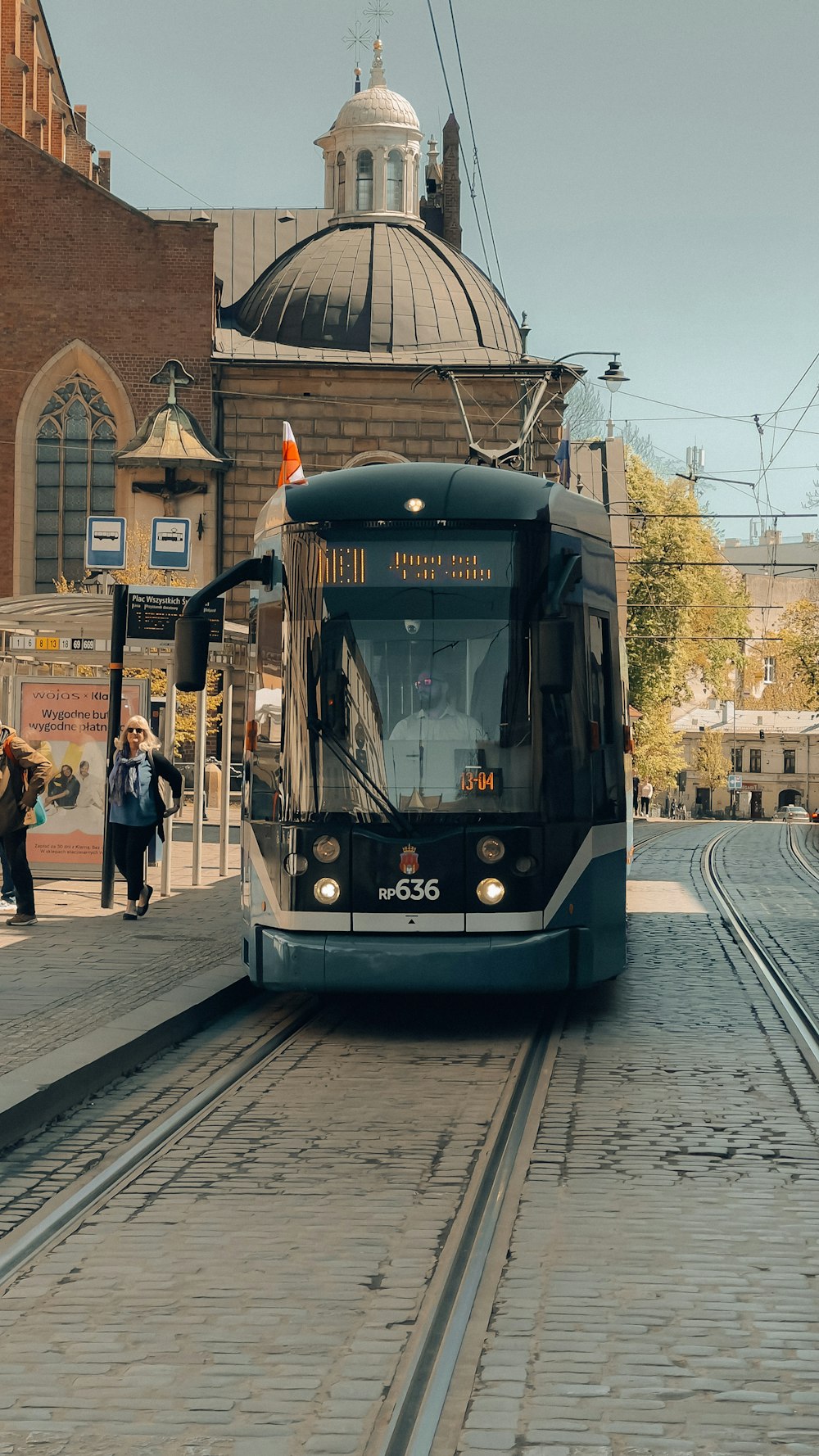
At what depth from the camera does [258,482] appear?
4444cm

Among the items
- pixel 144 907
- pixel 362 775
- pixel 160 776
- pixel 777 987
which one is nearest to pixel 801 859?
pixel 144 907

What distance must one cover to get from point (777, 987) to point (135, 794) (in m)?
5.29

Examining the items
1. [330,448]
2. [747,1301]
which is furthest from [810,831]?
[747,1301]

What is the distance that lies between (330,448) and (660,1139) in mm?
38482

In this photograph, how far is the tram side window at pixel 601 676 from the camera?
33.5 feet

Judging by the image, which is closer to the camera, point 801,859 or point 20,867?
point 20,867

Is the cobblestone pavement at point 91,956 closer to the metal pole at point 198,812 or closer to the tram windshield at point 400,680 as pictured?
the metal pole at point 198,812

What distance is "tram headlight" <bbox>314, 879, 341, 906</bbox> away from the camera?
31.3 ft

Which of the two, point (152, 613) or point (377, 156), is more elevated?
point (377, 156)

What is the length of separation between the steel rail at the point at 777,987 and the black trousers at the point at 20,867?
18.4 ft

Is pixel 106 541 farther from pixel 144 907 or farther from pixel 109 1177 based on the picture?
pixel 109 1177

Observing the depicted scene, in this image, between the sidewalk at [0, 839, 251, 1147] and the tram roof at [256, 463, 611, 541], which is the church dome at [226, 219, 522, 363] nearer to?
the sidewalk at [0, 839, 251, 1147]

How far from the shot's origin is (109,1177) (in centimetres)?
653

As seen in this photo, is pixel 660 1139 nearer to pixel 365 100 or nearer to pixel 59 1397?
pixel 59 1397
